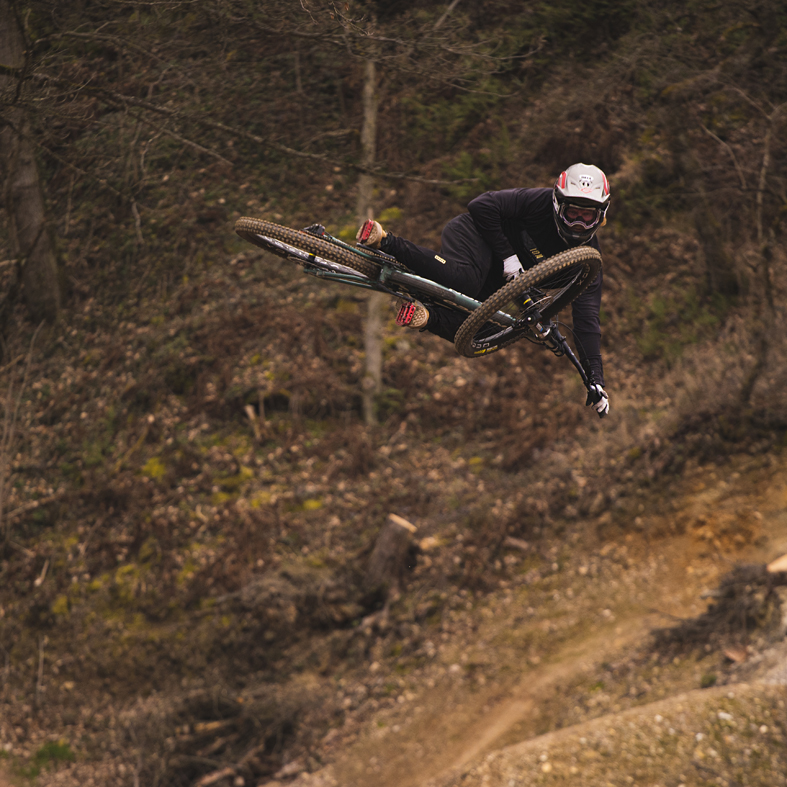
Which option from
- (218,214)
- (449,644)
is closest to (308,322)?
(218,214)

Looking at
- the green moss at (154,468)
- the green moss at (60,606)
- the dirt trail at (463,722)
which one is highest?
the green moss at (154,468)

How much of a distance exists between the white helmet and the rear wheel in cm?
138

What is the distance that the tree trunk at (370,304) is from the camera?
1228cm

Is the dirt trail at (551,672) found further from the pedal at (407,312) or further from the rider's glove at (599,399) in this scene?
the pedal at (407,312)

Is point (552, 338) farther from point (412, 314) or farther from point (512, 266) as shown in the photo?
point (412, 314)

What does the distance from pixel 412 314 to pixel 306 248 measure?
2.95 feet

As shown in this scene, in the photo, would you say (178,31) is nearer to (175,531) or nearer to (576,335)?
(175,531)

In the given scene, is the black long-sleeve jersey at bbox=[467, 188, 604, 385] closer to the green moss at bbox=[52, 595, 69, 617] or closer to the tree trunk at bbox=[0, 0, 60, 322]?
the tree trunk at bbox=[0, 0, 60, 322]

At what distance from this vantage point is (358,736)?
1040 centimetres

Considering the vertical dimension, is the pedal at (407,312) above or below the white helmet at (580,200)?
below

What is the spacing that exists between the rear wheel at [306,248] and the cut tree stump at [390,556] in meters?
6.86

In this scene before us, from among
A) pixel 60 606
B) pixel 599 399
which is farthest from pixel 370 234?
pixel 60 606

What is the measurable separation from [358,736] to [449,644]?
6.14 ft

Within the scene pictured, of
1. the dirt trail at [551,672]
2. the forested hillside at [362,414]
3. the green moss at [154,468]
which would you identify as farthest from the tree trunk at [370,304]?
the dirt trail at [551,672]
